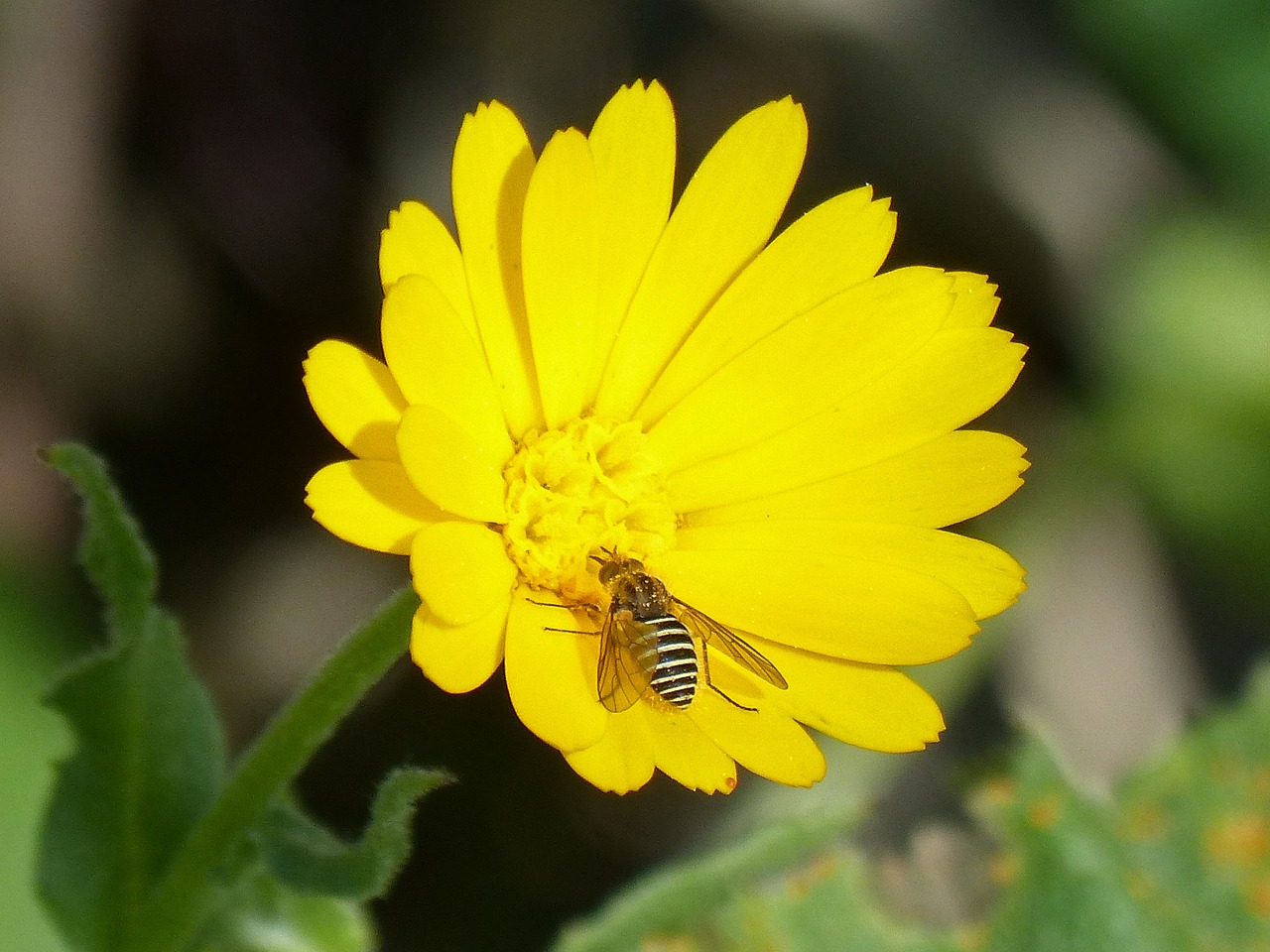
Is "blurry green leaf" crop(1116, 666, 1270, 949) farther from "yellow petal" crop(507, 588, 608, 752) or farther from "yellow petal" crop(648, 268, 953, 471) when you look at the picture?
"yellow petal" crop(507, 588, 608, 752)

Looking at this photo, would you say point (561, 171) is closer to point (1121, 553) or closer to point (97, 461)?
point (97, 461)

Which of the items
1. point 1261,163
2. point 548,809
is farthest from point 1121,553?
point 548,809

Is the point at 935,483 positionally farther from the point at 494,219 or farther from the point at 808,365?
the point at 494,219

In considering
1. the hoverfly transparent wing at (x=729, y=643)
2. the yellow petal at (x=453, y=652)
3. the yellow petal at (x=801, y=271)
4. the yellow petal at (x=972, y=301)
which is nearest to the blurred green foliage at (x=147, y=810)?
the yellow petal at (x=453, y=652)

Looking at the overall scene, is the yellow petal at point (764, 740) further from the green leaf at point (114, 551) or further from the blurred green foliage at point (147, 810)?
the green leaf at point (114, 551)

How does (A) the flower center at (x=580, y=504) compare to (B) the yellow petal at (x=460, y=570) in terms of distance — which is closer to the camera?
(B) the yellow petal at (x=460, y=570)
